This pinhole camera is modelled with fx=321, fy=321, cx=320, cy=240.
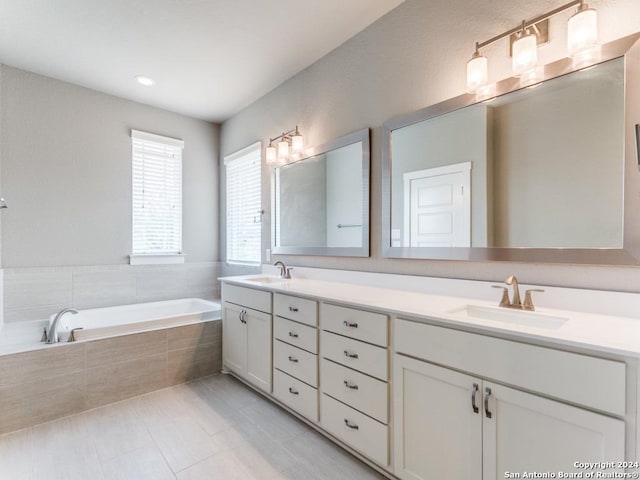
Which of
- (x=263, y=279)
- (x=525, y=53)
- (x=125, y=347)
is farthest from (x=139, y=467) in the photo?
(x=525, y=53)

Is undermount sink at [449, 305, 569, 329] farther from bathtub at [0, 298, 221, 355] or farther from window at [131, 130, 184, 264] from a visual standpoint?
window at [131, 130, 184, 264]

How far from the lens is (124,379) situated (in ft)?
8.00

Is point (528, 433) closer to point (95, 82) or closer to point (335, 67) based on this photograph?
point (335, 67)

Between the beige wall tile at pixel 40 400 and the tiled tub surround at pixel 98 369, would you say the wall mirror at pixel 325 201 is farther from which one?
the beige wall tile at pixel 40 400

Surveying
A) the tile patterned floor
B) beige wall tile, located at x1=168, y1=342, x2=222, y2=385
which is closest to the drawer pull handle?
the tile patterned floor

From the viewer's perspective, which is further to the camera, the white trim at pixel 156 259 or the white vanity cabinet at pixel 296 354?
the white trim at pixel 156 259

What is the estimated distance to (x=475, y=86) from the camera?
163 cm

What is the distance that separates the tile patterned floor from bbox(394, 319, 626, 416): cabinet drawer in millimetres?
809

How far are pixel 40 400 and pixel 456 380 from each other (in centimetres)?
257

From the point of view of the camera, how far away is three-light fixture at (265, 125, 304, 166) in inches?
110

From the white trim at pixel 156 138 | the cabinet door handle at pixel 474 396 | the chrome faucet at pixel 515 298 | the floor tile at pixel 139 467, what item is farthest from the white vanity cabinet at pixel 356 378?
the white trim at pixel 156 138

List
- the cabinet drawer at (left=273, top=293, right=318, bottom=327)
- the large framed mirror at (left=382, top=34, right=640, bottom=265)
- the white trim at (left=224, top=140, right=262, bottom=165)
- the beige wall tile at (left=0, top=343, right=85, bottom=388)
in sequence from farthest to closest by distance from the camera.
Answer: the white trim at (left=224, top=140, right=262, bottom=165) < the beige wall tile at (left=0, top=343, right=85, bottom=388) < the cabinet drawer at (left=273, top=293, right=318, bottom=327) < the large framed mirror at (left=382, top=34, right=640, bottom=265)

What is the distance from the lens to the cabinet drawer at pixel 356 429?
1544 mm

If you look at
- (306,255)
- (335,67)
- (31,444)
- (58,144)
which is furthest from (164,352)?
(335,67)
